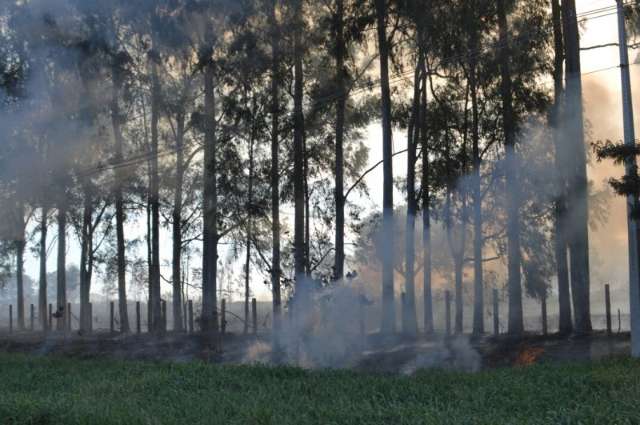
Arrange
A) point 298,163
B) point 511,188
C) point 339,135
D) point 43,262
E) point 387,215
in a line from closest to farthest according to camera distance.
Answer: point 511,188
point 387,215
point 298,163
point 339,135
point 43,262

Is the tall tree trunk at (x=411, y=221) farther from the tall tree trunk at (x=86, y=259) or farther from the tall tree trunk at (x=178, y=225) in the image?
the tall tree trunk at (x=86, y=259)

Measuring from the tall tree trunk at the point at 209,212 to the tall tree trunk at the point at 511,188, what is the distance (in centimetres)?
1019

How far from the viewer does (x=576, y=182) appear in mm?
26188

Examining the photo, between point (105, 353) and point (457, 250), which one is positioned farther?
point (457, 250)

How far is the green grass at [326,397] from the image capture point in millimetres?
11820

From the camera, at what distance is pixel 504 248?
38656 mm

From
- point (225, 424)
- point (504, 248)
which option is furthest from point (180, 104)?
point (225, 424)

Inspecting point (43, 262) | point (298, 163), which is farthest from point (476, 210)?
point (43, 262)

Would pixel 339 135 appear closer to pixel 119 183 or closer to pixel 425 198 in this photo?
pixel 425 198

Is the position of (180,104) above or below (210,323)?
above

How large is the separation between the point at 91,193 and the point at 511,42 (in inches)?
743

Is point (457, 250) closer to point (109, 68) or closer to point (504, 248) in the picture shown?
point (504, 248)

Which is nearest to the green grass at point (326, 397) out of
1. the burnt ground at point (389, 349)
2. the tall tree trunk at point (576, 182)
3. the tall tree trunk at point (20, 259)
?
the burnt ground at point (389, 349)

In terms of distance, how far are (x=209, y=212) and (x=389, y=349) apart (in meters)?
9.62
